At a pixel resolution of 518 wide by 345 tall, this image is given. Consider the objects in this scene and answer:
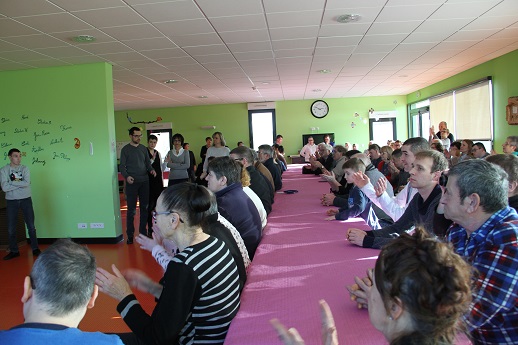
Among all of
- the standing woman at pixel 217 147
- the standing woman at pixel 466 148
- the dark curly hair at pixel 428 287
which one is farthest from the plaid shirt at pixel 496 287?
the standing woman at pixel 466 148

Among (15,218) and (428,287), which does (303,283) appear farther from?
(15,218)

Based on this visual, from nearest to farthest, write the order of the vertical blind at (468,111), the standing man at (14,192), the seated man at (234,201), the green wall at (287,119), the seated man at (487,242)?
the seated man at (487,242) → the seated man at (234,201) → the standing man at (14,192) → the vertical blind at (468,111) → the green wall at (287,119)

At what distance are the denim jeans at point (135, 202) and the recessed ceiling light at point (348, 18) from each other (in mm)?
3707

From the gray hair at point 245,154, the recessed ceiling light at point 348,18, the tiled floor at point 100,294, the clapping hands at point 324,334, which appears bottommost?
the tiled floor at point 100,294

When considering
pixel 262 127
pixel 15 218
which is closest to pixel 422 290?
pixel 15 218

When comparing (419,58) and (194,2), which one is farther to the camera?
(419,58)

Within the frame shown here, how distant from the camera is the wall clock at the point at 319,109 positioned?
14242 mm

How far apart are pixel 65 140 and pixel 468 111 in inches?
326

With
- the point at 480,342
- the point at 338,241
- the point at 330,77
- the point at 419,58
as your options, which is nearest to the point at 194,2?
the point at 338,241

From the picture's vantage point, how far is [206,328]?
Result: 1.71 metres

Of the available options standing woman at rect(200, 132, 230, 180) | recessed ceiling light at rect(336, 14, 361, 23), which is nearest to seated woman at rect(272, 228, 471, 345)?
recessed ceiling light at rect(336, 14, 361, 23)

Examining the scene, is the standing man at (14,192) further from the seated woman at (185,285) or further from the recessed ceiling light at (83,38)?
the seated woman at (185,285)

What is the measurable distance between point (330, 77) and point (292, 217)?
6419 millimetres

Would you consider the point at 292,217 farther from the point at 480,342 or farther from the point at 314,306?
the point at 480,342
